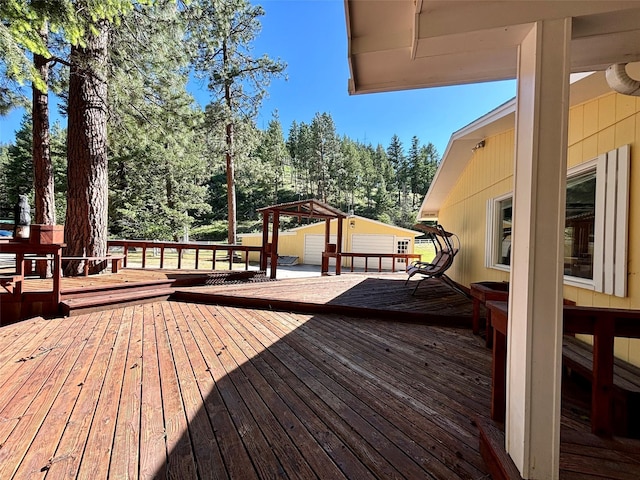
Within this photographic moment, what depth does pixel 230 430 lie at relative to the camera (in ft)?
4.97

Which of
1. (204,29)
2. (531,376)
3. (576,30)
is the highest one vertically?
(204,29)

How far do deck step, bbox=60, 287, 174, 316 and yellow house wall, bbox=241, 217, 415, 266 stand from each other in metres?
12.3

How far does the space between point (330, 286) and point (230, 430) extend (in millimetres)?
4246

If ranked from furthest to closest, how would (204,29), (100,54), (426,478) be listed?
1. (204,29)
2. (100,54)
3. (426,478)

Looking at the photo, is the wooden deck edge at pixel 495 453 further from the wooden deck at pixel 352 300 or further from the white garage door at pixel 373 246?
A: the white garage door at pixel 373 246

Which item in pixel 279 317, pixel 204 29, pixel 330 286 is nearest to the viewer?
pixel 279 317

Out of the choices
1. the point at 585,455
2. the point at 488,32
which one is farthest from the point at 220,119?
the point at 585,455

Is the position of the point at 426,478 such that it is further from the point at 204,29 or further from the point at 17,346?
the point at 204,29

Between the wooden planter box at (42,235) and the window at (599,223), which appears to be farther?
the wooden planter box at (42,235)

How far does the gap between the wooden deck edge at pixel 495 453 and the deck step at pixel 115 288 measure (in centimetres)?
481

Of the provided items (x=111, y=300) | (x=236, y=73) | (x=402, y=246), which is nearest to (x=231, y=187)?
(x=236, y=73)

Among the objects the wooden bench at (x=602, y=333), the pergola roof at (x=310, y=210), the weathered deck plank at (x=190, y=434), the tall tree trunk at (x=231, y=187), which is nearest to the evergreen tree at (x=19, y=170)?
the tall tree trunk at (x=231, y=187)

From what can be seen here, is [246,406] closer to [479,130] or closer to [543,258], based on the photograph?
[543,258]

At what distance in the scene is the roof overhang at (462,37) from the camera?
45.4 inches
